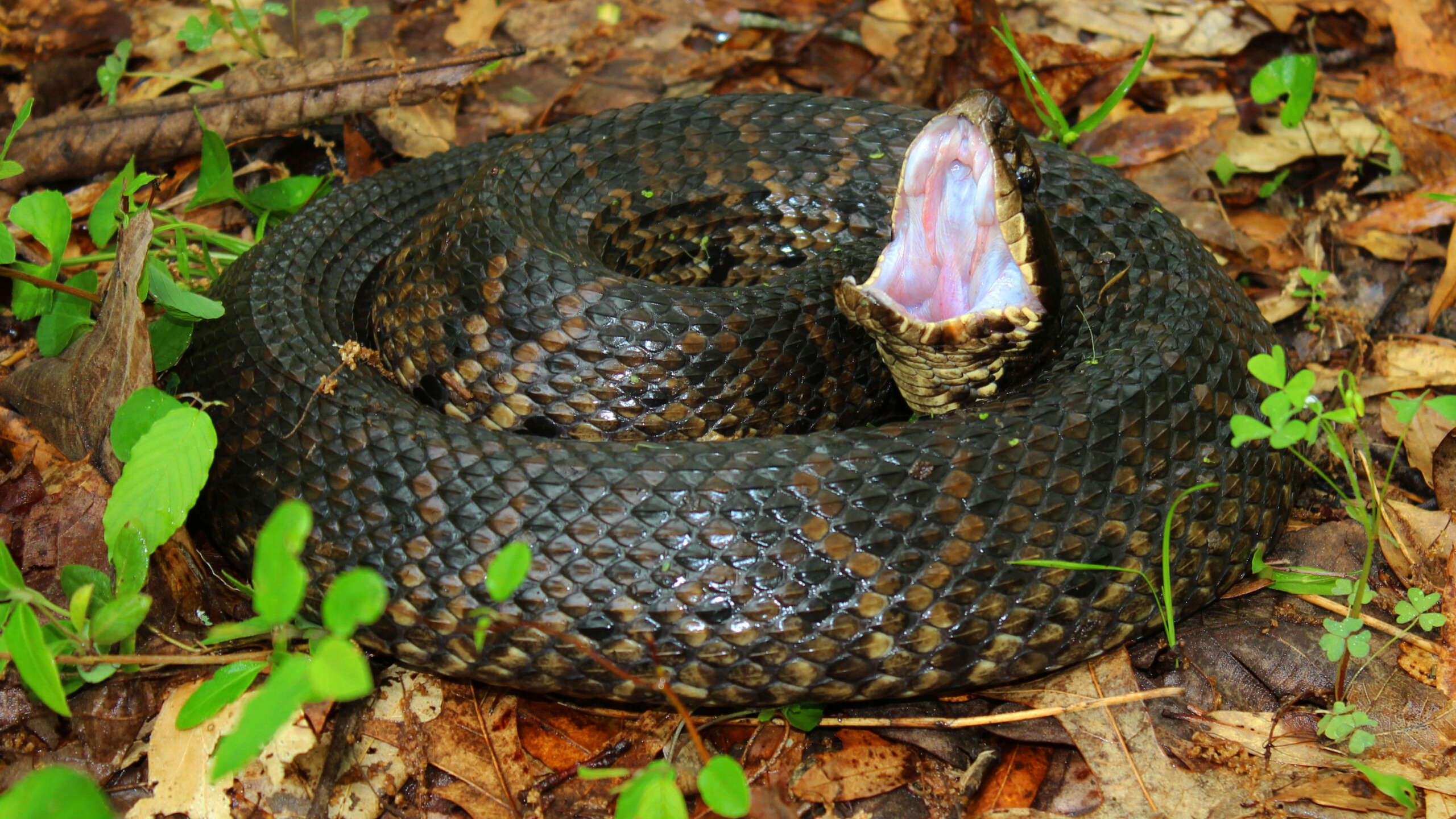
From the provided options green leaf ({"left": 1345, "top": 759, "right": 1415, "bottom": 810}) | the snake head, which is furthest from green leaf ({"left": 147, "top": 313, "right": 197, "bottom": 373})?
green leaf ({"left": 1345, "top": 759, "right": 1415, "bottom": 810})

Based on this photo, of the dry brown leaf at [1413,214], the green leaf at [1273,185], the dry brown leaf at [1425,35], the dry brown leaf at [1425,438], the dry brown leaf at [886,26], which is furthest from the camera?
the dry brown leaf at [886,26]

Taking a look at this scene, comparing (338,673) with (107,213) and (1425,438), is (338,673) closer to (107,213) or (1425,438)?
(107,213)

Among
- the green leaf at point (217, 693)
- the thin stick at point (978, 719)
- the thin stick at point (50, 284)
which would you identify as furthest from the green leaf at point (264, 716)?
the thin stick at point (50, 284)

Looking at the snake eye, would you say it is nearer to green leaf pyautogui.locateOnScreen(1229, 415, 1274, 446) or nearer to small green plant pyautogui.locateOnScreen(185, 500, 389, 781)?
green leaf pyautogui.locateOnScreen(1229, 415, 1274, 446)

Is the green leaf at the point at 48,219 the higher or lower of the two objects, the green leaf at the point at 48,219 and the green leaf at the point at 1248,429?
the lower

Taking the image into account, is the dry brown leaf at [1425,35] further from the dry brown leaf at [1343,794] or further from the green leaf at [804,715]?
the green leaf at [804,715]

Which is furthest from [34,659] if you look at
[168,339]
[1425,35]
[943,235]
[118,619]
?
[1425,35]

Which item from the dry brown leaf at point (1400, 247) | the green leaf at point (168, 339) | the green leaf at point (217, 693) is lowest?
the green leaf at point (217, 693)
